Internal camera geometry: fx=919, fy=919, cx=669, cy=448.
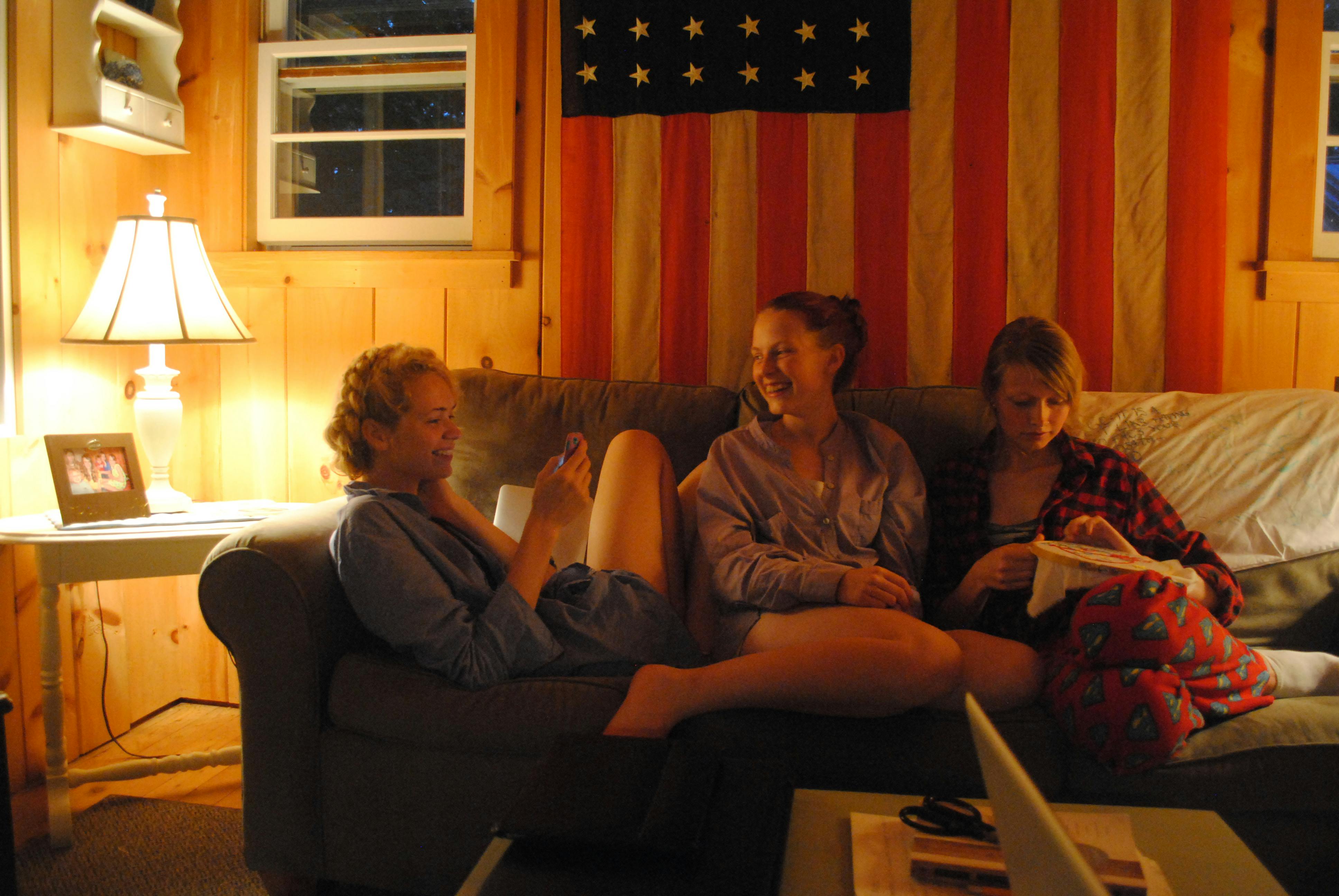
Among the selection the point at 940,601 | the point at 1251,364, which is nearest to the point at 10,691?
the point at 940,601

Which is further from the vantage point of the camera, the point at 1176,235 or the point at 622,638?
the point at 1176,235

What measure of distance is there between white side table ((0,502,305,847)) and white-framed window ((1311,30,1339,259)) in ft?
8.66

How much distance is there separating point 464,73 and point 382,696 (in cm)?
182

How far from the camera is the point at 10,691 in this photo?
6.85 feet

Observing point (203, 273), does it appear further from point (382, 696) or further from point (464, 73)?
point (382, 696)

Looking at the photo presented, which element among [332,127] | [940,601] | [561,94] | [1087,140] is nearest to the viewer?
[940,601]

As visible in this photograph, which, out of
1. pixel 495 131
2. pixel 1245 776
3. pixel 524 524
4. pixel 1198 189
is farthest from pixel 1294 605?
pixel 495 131

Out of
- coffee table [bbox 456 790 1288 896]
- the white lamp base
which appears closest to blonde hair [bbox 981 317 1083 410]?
coffee table [bbox 456 790 1288 896]

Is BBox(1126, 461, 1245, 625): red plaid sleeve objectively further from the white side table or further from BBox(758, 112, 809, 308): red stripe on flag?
the white side table

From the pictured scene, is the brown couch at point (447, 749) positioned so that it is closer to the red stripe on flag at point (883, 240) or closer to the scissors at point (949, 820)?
the scissors at point (949, 820)


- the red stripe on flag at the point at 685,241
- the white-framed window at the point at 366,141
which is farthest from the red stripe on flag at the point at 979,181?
the white-framed window at the point at 366,141

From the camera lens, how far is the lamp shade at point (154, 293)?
205 centimetres

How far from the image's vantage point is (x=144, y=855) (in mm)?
1757

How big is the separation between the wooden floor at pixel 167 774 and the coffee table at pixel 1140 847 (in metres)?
1.25
